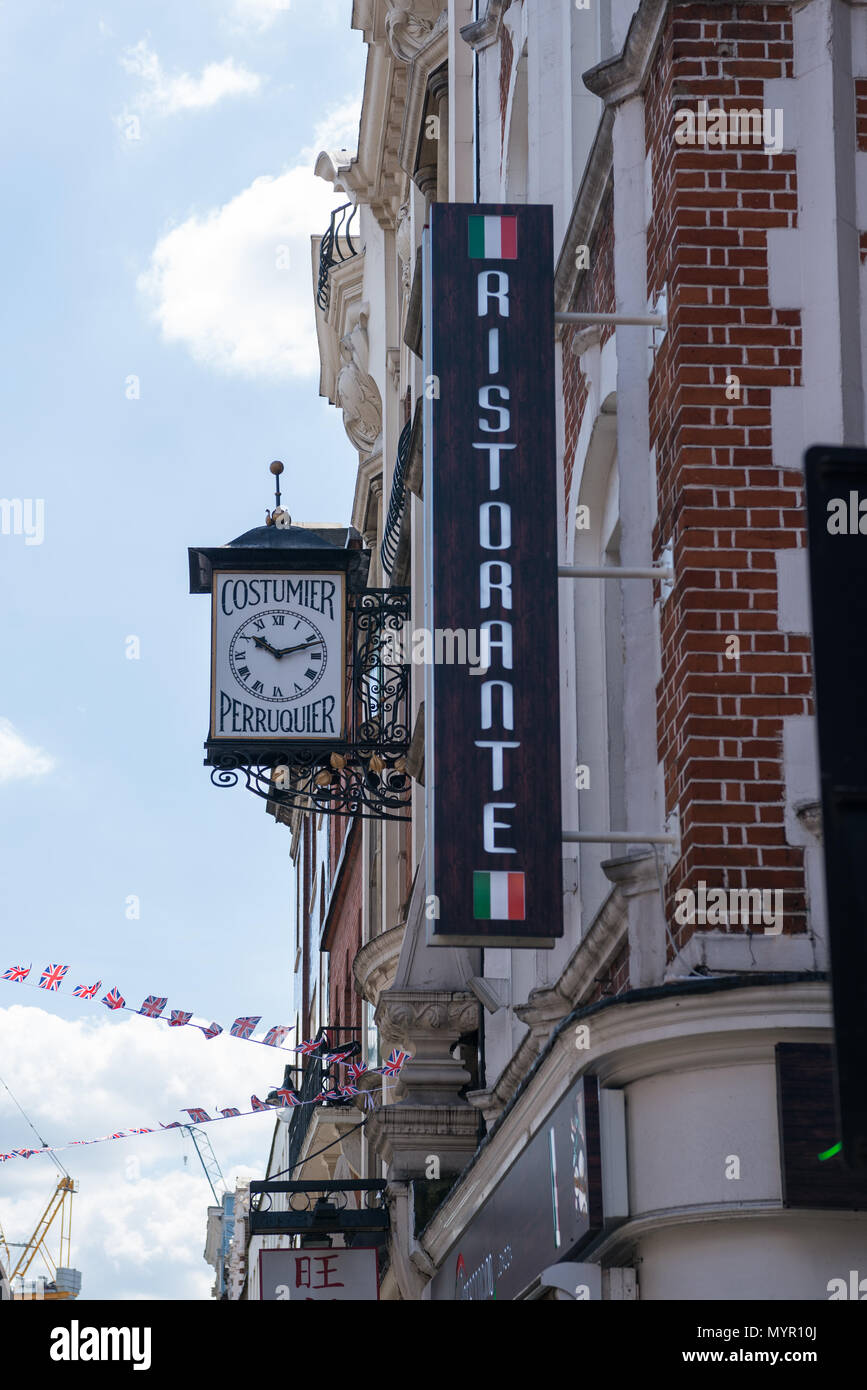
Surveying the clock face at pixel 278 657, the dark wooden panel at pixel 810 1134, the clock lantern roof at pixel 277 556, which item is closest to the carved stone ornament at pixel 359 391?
the clock lantern roof at pixel 277 556

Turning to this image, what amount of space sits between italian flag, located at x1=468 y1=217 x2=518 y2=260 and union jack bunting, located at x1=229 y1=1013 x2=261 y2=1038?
394 inches

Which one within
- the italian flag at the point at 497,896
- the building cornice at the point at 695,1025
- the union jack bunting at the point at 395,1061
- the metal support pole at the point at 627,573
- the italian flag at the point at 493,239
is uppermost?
the italian flag at the point at 493,239

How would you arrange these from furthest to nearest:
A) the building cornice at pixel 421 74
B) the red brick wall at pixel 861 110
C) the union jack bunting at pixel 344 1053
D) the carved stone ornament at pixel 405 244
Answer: the union jack bunting at pixel 344 1053 < the carved stone ornament at pixel 405 244 < the building cornice at pixel 421 74 < the red brick wall at pixel 861 110

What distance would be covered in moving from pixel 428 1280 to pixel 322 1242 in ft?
22.2

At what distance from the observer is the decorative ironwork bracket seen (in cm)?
1576

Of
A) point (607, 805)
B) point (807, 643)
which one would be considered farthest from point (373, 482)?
point (807, 643)

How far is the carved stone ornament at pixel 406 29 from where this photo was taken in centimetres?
2119

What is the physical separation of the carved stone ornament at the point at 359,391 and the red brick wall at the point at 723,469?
1765 cm

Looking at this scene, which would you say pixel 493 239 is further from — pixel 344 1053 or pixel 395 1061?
pixel 344 1053

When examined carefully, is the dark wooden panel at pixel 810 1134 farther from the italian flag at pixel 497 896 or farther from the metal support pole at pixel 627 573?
the metal support pole at pixel 627 573

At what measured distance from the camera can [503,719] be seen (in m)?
8.56

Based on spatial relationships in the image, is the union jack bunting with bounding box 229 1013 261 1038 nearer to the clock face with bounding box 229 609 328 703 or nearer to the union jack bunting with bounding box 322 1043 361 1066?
the clock face with bounding box 229 609 328 703

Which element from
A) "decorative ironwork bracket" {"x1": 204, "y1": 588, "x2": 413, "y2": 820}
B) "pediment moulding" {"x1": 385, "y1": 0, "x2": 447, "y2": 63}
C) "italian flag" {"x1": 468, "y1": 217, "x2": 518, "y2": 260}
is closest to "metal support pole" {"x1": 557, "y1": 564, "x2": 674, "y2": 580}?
"italian flag" {"x1": 468, "y1": 217, "x2": 518, "y2": 260}
